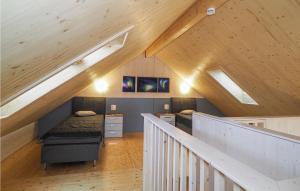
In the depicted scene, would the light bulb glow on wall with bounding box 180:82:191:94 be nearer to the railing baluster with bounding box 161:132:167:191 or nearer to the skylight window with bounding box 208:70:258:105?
the skylight window with bounding box 208:70:258:105

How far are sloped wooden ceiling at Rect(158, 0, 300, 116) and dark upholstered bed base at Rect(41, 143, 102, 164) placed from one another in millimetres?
2675

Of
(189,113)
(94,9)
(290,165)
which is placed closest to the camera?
(94,9)

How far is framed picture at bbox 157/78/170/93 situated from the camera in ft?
17.9

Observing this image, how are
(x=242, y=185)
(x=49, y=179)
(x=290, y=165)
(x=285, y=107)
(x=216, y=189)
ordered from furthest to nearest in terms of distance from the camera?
(x=285, y=107) < (x=49, y=179) < (x=290, y=165) < (x=216, y=189) < (x=242, y=185)

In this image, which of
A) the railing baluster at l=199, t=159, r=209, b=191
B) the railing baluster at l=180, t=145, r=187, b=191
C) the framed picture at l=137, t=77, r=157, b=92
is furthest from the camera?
the framed picture at l=137, t=77, r=157, b=92

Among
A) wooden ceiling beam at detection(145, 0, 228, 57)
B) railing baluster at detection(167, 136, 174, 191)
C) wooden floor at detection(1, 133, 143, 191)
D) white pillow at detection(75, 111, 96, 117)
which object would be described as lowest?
wooden floor at detection(1, 133, 143, 191)

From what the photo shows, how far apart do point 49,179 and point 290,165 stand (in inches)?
114

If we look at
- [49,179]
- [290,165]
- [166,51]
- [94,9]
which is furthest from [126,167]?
[166,51]

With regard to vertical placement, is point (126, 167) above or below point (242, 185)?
below

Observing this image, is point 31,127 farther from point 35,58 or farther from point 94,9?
point 94,9

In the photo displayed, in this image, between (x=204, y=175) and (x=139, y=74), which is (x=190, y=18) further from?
(x=139, y=74)

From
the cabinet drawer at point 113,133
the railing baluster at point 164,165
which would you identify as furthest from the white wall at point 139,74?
the railing baluster at point 164,165

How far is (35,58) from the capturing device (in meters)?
1.10

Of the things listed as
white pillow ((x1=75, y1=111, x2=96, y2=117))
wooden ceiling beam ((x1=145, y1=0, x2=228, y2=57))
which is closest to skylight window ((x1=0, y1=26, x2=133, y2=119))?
wooden ceiling beam ((x1=145, y1=0, x2=228, y2=57))
